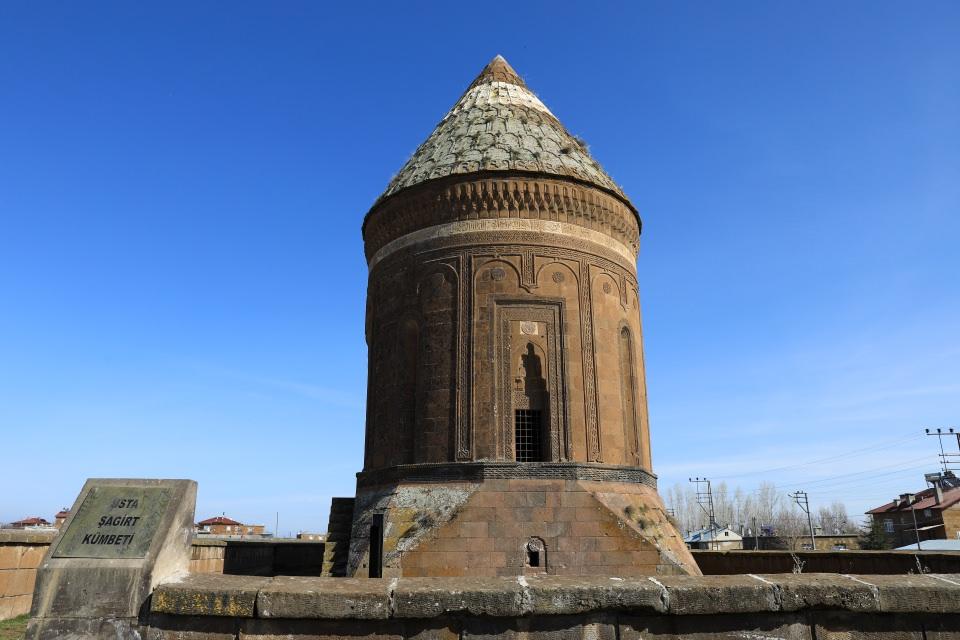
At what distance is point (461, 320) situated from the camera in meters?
14.5

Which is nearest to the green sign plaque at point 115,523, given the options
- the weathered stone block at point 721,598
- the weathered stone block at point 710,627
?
the weathered stone block at point 710,627

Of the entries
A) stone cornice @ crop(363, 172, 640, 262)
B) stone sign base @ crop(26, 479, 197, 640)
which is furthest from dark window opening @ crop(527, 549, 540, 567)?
stone sign base @ crop(26, 479, 197, 640)

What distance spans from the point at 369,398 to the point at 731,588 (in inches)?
509

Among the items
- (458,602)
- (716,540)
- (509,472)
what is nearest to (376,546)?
(509,472)

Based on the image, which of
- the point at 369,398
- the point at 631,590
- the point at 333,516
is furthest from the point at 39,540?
the point at 631,590

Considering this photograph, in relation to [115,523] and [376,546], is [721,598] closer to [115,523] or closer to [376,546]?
[115,523]

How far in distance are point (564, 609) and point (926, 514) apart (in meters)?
60.9

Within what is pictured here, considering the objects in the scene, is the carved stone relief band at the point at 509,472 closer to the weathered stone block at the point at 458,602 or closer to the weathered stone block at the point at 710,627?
the weathered stone block at the point at 710,627

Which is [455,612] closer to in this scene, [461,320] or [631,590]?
[631,590]

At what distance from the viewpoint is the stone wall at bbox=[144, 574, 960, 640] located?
406cm

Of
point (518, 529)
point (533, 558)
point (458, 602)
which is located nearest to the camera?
point (458, 602)

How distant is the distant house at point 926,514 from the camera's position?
4384 cm

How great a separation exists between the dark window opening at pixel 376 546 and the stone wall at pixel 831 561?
9084mm

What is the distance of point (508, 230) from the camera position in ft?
49.2
